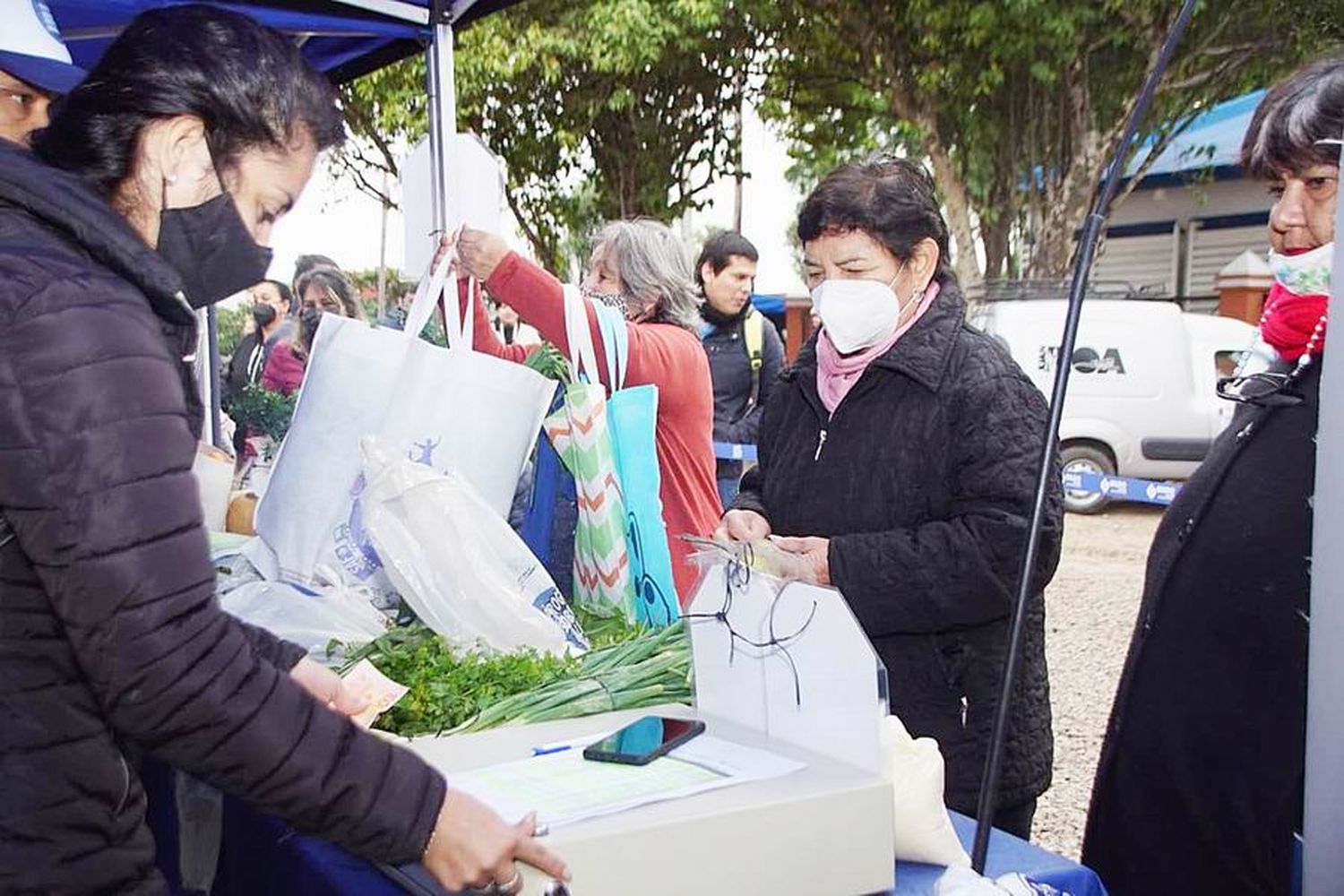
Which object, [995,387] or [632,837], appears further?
[995,387]

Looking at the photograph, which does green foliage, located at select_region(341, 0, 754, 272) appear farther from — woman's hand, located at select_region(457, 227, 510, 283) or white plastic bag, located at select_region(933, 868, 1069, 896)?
white plastic bag, located at select_region(933, 868, 1069, 896)

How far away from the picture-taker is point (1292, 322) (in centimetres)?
168

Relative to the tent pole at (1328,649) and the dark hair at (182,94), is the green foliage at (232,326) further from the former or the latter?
the tent pole at (1328,649)

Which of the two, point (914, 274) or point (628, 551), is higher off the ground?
point (914, 274)

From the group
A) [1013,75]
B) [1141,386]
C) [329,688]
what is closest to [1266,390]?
[329,688]

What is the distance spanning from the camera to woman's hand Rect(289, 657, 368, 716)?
1.43 metres

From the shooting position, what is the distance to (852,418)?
206 centimetres

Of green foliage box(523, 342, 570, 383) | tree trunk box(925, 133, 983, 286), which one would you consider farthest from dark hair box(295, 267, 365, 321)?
tree trunk box(925, 133, 983, 286)

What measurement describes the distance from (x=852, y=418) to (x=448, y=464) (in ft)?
2.30

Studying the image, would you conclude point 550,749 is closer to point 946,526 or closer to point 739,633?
point 739,633

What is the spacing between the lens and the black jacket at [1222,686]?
1.61 m

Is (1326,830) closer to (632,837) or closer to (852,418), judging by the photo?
(632,837)

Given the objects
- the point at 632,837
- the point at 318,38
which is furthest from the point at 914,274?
the point at 318,38

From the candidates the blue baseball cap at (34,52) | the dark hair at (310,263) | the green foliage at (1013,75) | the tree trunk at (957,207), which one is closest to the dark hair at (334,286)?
the dark hair at (310,263)
